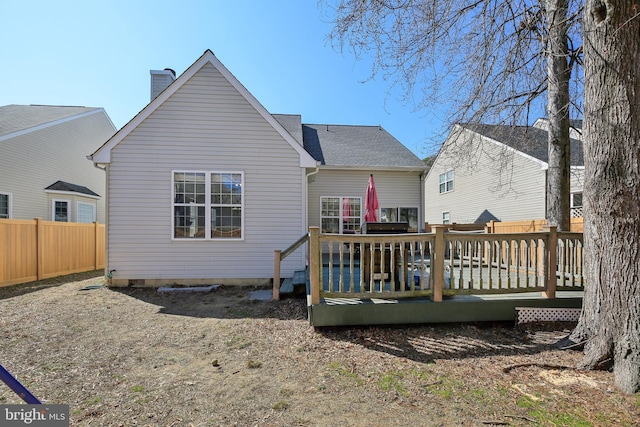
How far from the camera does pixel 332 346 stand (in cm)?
375

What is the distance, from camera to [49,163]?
12203 mm

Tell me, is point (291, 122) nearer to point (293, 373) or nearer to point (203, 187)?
point (203, 187)

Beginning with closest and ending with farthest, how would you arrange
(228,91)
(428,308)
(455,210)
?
(428,308), (228,91), (455,210)

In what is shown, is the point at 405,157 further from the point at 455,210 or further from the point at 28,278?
the point at 28,278

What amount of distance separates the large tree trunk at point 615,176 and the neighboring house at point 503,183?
368cm

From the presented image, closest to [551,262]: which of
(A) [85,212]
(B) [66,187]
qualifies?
(B) [66,187]

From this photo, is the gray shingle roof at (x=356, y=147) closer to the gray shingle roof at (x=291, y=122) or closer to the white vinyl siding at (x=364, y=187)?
the white vinyl siding at (x=364, y=187)

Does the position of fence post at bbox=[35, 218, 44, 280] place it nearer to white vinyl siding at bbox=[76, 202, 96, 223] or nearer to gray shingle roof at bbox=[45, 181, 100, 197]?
gray shingle roof at bbox=[45, 181, 100, 197]

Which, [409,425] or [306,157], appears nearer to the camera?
[409,425]

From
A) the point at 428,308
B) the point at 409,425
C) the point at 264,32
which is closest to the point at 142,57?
the point at 264,32

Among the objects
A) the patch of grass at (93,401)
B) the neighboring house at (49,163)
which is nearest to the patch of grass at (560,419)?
the patch of grass at (93,401)

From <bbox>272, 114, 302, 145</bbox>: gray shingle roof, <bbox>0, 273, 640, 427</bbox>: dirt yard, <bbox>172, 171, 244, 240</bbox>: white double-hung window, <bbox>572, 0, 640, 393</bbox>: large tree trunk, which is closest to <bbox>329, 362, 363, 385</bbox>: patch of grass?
<bbox>0, 273, 640, 427</bbox>: dirt yard

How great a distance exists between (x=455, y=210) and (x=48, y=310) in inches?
747

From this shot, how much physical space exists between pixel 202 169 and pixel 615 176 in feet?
24.2
